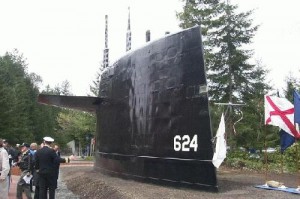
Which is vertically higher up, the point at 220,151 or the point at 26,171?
the point at 220,151

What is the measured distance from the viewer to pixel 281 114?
11.2m

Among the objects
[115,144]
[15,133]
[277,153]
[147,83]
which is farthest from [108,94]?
[15,133]

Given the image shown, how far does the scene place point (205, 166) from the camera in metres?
9.00

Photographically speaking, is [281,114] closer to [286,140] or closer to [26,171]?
[286,140]

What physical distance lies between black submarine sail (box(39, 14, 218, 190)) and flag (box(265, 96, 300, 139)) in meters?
2.89

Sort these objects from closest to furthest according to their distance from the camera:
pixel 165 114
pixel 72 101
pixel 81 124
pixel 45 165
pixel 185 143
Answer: pixel 185 143 < pixel 45 165 < pixel 165 114 < pixel 72 101 < pixel 81 124

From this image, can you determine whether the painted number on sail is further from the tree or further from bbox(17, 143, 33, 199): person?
the tree

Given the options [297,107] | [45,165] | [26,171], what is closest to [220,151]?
[297,107]

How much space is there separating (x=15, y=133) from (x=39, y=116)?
17.8 m

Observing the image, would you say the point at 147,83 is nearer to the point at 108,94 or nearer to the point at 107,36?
the point at 108,94

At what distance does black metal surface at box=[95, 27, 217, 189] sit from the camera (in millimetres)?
9273

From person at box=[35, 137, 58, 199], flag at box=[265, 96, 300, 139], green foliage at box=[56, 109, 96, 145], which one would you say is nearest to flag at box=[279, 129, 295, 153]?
flag at box=[265, 96, 300, 139]

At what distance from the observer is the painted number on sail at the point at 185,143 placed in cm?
926

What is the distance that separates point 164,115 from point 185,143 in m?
1.09
